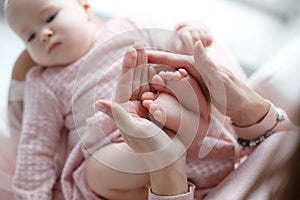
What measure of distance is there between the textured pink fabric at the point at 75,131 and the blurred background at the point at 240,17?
0.87ft

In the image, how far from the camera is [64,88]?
852 millimetres

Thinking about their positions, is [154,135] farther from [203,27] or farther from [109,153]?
[203,27]

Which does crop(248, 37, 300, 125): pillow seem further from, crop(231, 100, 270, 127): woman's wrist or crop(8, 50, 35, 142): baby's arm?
crop(8, 50, 35, 142): baby's arm

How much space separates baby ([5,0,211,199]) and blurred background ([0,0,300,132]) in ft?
0.83

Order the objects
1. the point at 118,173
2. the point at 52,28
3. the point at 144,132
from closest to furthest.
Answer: the point at 144,132, the point at 118,173, the point at 52,28

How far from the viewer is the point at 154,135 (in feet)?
2.02

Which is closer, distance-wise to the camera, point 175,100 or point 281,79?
point 175,100

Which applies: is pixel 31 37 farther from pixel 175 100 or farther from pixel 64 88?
pixel 175 100

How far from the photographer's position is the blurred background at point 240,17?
116cm

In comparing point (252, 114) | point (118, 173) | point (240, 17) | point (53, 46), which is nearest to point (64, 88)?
point (53, 46)

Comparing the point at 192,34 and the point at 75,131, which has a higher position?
the point at 192,34

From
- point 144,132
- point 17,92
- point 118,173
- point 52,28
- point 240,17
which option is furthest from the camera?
point 240,17

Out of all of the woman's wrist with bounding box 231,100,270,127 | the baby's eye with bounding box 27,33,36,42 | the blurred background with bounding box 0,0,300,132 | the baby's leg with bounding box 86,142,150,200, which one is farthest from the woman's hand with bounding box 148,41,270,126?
the blurred background with bounding box 0,0,300,132

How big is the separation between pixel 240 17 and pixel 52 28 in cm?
65
